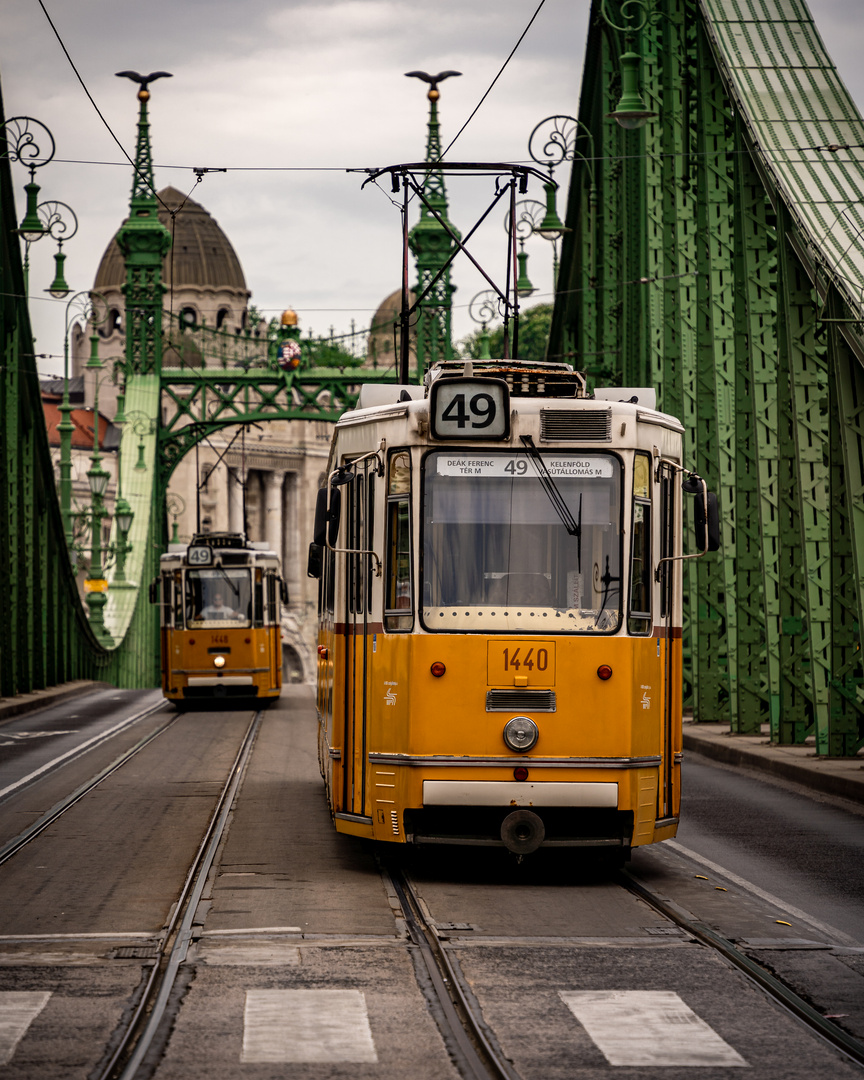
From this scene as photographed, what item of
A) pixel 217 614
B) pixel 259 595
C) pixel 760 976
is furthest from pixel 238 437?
pixel 760 976

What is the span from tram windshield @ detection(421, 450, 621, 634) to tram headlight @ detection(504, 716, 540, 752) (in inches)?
20.8

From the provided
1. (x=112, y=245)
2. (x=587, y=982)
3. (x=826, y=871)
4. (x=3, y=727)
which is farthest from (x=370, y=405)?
(x=112, y=245)

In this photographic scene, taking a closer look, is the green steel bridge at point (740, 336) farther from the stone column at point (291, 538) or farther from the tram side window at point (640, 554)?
the stone column at point (291, 538)

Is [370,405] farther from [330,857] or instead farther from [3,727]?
[3,727]

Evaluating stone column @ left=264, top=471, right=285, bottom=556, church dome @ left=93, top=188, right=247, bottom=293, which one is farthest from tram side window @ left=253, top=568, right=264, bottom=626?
church dome @ left=93, top=188, right=247, bottom=293

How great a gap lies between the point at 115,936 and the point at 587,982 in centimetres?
246

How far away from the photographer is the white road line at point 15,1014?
6.68 meters

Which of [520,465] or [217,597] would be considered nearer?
[520,465]

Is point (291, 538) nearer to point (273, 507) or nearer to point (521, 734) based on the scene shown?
point (273, 507)

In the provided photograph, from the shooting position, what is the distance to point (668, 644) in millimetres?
11133

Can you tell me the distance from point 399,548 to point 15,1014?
4.31 meters

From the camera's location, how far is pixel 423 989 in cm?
766

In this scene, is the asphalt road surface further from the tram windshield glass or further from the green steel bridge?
the tram windshield glass

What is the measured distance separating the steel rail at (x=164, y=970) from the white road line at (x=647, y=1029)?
1.64 m
